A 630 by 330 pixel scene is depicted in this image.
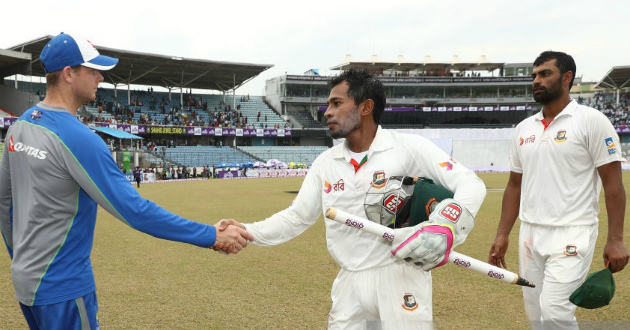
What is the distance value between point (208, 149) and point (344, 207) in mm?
54840

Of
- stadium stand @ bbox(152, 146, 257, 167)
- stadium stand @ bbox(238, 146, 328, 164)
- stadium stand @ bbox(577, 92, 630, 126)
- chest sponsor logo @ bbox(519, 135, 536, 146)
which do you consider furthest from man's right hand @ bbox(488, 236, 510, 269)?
stadium stand @ bbox(577, 92, 630, 126)

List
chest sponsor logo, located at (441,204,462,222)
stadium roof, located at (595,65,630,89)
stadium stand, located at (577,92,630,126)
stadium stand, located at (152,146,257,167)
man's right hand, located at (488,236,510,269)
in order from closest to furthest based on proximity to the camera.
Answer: chest sponsor logo, located at (441,204,462,222) < man's right hand, located at (488,236,510,269) < stadium stand, located at (152,146,257,167) < stadium roof, located at (595,65,630,89) < stadium stand, located at (577,92,630,126)

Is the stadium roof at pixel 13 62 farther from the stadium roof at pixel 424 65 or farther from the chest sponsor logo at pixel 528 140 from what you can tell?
the stadium roof at pixel 424 65

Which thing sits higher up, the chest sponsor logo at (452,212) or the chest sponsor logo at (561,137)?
the chest sponsor logo at (561,137)

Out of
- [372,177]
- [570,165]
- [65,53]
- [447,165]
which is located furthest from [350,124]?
A: [570,165]

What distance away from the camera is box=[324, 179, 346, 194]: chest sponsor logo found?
3.18m

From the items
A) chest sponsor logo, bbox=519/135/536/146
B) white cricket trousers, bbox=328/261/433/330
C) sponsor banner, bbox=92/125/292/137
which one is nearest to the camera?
white cricket trousers, bbox=328/261/433/330

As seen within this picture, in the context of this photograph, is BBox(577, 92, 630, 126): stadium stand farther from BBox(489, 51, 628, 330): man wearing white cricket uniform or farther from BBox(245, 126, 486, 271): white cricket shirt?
BBox(245, 126, 486, 271): white cricket shirt

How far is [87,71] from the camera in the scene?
2.81 m

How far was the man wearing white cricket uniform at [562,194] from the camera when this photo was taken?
3.56 meters

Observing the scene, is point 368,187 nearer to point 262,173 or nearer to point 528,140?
point 528,140

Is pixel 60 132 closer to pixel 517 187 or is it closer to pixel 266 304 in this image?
pixel 517 187

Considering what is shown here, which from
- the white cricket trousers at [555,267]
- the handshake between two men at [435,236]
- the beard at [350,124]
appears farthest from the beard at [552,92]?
the handshake between two men at [435,236]

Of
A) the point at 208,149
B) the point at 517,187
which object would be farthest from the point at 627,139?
the point at 517,187
